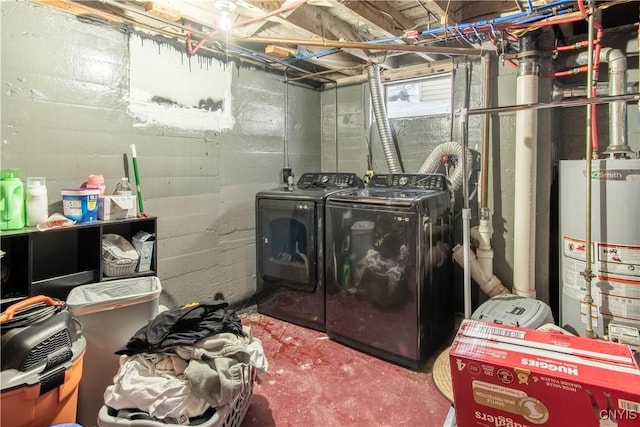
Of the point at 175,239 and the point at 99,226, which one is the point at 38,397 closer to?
the point at 99,226

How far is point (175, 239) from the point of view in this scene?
106 inches

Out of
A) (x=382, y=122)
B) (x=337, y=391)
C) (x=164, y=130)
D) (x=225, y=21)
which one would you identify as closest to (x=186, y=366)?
(x=337, y=391)

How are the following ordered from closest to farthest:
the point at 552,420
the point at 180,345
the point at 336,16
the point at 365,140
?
the point at 552,420 < the point at 180,345 < the point at 336,16 < the point at 365,140

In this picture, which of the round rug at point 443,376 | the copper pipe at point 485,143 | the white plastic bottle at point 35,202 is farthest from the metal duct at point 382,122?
the white plastic bottle at point 35,202

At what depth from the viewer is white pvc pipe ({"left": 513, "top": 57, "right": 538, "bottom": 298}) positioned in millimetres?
2434

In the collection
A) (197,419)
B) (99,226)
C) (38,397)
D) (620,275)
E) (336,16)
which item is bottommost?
(197,419)

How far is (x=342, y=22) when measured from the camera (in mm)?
2670

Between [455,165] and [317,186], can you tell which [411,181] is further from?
[317,186]

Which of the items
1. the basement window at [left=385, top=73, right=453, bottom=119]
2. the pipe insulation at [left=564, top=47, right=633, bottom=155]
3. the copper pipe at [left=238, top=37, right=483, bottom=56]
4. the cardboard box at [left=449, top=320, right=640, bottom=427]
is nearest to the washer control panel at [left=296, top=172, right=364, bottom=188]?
the basement window at [left=385, top=73, right=453, bottom=119]

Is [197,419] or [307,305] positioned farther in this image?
[307,305]

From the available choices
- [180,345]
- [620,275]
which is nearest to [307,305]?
[180,345]

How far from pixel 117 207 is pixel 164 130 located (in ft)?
2.37

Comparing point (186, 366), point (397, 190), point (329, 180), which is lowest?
point (186, 366)

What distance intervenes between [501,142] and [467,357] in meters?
1.89
